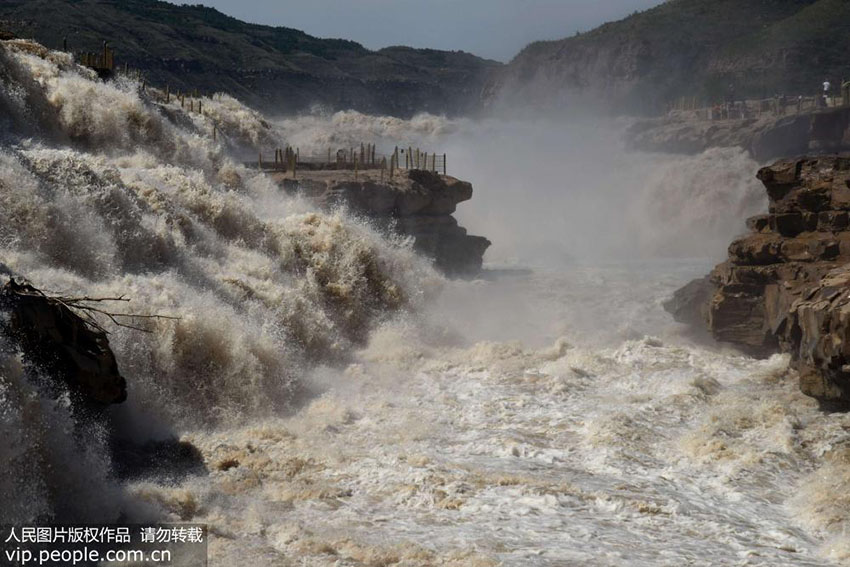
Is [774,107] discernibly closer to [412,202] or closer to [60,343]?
[412,202]

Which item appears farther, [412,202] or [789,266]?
[412,202]

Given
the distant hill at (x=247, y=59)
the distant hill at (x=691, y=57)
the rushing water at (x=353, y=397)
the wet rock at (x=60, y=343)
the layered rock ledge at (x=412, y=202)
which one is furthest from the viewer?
the distant hill at (x=691, y=57)

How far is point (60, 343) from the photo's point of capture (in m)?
8.89

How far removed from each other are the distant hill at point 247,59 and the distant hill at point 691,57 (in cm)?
807

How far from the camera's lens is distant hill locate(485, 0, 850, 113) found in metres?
60.4

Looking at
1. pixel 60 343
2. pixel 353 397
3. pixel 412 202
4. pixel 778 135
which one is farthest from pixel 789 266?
pixel 778 135

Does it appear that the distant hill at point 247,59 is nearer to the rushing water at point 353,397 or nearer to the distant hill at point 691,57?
the distant hill at point 691,57

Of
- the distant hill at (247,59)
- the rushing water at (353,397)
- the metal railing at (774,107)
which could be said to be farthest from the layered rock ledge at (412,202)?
the distant hill at (247,59)

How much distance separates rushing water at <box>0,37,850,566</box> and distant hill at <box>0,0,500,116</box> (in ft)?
117

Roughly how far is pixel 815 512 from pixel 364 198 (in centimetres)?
1656

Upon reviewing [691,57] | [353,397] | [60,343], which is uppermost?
[691,57]

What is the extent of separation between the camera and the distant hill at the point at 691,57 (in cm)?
6044

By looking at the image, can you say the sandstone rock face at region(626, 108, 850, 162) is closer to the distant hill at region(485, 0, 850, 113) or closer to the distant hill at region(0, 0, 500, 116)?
the distant hill at region(485, 0, 850, 113)

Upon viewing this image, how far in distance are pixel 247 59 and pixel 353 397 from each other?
61.2 metres
